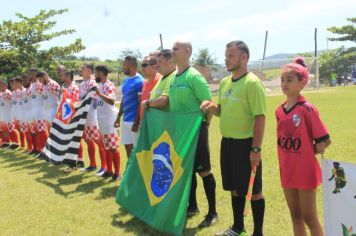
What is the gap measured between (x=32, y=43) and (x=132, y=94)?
19875 millimetres

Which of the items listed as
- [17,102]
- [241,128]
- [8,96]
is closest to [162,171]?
[241,128]

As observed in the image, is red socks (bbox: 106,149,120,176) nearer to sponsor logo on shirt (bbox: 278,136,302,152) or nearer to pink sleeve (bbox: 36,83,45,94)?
pink sleeve (bbox: 36,83,45,94)

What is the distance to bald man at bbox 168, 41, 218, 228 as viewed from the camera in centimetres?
533

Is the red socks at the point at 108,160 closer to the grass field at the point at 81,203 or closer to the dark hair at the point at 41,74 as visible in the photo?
the grass field at the point at 81,203

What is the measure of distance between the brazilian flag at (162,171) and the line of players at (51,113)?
8.08 ft

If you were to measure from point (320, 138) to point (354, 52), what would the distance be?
52333 millimetres

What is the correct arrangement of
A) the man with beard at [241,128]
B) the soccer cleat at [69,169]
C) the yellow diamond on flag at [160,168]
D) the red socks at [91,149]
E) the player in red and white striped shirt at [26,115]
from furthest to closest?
the player in red and white striped shirt at [26,115]
the soccer cleat at [69,169]
the red socks at [91,149]
the yellow diamond on flag at [160,168]
the man with beard at [241,128]

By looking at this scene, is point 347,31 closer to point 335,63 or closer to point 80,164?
point 335,63

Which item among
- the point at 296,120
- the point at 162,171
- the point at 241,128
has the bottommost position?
the point at 162,171

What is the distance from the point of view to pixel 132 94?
748 cm

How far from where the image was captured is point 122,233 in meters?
5.49

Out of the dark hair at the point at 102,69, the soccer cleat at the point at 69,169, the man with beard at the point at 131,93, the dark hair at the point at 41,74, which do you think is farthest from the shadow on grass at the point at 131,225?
the dark hair at the point at 41,74

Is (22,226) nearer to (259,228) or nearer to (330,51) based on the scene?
(259,228)

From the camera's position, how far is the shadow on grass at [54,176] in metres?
7.76
